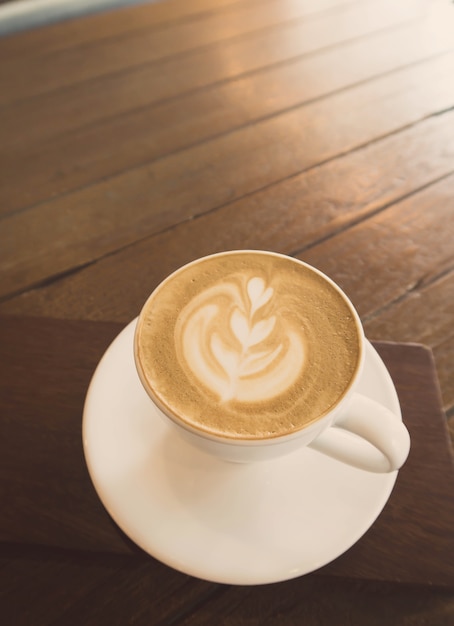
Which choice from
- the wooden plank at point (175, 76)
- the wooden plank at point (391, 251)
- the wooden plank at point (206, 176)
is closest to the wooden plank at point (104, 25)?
the wooden plank at point (175, 76)

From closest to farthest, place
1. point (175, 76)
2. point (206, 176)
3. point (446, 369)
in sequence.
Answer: point (446, 369), point (206, 176), point (175, 76)

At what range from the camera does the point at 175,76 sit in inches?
43.3

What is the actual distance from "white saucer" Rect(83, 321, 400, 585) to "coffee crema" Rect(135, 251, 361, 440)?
3.3 inches

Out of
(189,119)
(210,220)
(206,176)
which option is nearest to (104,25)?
(189,119)

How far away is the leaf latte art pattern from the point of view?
46 centimetres

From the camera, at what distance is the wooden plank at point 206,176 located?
819 mm

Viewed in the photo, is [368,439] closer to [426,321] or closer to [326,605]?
[326,605]

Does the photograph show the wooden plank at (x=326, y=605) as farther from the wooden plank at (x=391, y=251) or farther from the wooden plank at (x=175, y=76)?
the wooden plank at (x=175, y=76)

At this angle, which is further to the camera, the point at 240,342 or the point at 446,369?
the point at 446,369

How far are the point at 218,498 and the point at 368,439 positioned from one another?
0.55ft

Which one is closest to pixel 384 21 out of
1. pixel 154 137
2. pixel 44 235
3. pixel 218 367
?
pixel 154 137

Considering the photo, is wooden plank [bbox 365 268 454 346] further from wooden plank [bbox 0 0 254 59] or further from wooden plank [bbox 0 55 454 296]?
wooden plank [bbox 0 0 254 59]

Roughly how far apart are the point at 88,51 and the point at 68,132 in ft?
0.97

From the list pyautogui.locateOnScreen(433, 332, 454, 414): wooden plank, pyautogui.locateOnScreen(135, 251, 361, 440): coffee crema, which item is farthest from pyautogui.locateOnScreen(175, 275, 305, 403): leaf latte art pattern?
pyautogui.locateOnScreen(433, 332, 454, 414): wooden plank
